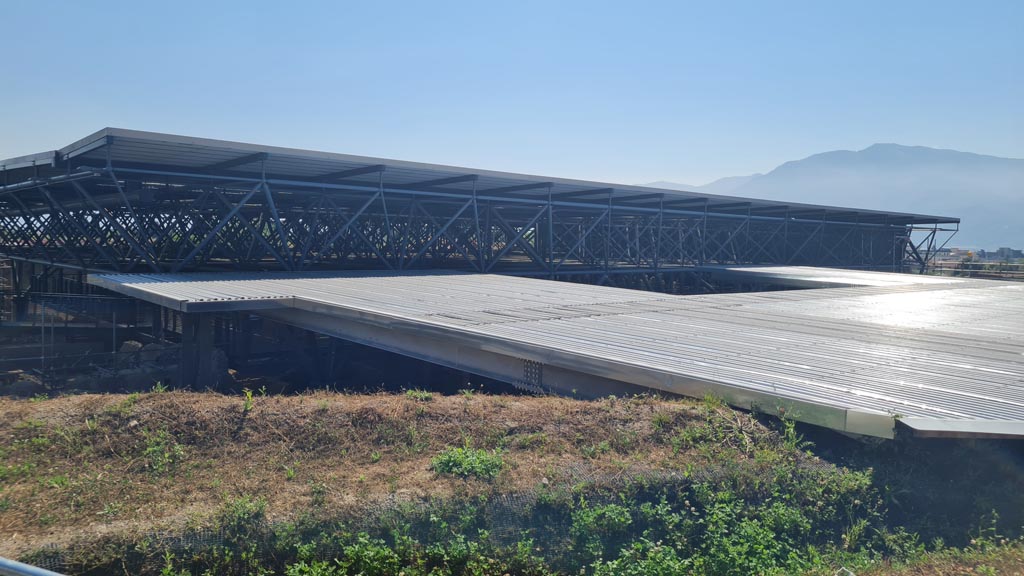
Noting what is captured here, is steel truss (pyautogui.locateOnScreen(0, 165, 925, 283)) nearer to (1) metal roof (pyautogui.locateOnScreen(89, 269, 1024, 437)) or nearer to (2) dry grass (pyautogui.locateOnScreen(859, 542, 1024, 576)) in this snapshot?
(1) metal roof (pyautogui.locateOnScreen(89, 269, 1024, 437))

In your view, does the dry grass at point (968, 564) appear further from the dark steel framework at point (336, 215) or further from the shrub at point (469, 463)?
the dark steel framework at point (336, 215)

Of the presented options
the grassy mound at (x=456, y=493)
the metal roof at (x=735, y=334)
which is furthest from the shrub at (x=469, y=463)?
the metal roof at (x=735, y=334)

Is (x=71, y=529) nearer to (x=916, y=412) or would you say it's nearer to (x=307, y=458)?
(x=307, y=458)

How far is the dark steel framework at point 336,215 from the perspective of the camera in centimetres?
1905

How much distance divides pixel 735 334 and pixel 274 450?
6.94 m

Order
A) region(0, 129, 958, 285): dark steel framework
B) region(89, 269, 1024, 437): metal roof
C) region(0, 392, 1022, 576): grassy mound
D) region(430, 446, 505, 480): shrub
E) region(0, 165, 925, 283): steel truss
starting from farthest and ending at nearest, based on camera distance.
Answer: region(0, 165, 925, 283): steel truss, region(0, 129, 958, 285): dark steel framework, region(89, 269, 1024, 437): metal roof, region(430, 446, 505, 480): shrub, region(0, 392, 1022, 576): grassy mound

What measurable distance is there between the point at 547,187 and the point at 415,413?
18319 millimetres

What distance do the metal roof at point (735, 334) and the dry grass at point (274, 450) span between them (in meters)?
0.78

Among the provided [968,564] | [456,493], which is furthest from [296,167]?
[968,564]

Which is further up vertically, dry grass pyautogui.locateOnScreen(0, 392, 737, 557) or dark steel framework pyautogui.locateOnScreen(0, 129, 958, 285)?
dark steel framework pyautogui.locateOnScreen(0, 129, 958, 285)

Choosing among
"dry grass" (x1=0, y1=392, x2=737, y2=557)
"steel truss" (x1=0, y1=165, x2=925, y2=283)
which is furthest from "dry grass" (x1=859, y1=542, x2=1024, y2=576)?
"steel truss" (x1=0, y1=165, x2=925, y2=283)

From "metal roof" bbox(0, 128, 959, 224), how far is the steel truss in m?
0.39

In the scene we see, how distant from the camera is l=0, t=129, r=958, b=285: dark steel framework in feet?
62.5

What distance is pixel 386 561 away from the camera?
16.2ft
